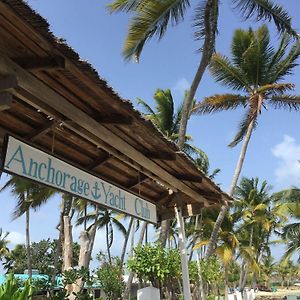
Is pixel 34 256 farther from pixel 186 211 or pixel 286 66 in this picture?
pixel 186 211

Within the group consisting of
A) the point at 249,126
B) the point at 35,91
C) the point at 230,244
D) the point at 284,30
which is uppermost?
the point at 284,30

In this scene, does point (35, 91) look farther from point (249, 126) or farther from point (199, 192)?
point (249, 126)

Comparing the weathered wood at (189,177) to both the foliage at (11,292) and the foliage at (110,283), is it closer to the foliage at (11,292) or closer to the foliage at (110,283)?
the foliage at (11,292)

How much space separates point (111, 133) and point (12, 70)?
59.1 inches

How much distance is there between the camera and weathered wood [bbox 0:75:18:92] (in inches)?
124

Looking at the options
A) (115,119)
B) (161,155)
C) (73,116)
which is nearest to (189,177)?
(161,155)

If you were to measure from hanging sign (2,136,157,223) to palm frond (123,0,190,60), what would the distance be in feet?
28.8

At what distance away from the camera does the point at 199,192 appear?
23.4ft

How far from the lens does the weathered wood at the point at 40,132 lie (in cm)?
448

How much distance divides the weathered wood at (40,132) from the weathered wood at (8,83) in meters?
1.29

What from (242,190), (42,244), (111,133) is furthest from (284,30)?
(42,244)

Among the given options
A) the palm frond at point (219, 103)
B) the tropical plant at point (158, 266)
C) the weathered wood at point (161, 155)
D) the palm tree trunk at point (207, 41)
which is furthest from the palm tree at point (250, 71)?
the weathered wood at point (161, 155)

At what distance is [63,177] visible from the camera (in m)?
4.31

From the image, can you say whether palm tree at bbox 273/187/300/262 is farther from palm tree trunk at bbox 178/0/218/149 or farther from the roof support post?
the roof support post
